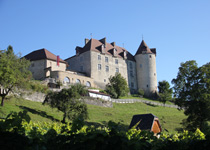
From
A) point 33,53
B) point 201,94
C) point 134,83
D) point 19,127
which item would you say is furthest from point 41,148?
point 134,83

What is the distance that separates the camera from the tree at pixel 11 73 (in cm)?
3186

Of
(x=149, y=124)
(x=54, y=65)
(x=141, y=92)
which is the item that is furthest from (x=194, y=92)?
(x=141, y=92)

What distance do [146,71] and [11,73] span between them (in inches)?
2204

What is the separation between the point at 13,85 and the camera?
3350 centimetres

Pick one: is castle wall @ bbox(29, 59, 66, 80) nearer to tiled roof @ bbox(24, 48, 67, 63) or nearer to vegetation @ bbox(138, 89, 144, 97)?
tiled roof @ bbox(24, 48, 67, 63)

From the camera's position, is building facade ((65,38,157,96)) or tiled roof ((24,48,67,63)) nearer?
tiled roof ((24,48,67,63))

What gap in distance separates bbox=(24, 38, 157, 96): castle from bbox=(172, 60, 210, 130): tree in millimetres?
29443

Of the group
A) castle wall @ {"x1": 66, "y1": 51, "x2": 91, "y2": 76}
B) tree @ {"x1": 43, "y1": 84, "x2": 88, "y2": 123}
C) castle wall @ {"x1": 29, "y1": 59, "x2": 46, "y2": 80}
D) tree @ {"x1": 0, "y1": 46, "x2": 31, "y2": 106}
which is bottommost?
tree @ {"x1": 43, "y1": 84, "x2": 88, "y2": 123}

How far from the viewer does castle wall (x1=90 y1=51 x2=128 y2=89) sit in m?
72.5

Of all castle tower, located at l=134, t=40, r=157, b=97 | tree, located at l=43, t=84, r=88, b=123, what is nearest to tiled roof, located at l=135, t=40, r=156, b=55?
castle tower, located at l=134, t=40, r=157, b=97

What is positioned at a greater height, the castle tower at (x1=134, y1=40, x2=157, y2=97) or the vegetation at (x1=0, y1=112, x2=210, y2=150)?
the castle tower at (x1=134, y1=40, x2=157, y2=97)

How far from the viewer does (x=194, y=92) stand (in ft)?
120

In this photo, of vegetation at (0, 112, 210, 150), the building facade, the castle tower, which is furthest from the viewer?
the castle tower

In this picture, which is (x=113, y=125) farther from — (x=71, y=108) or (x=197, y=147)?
(x=71, y=108)
